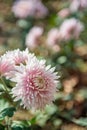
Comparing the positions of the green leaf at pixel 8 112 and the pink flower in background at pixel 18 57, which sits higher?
the pink flower in background at pixel 18 57

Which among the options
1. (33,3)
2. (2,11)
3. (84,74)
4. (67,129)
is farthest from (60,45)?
(2,11)

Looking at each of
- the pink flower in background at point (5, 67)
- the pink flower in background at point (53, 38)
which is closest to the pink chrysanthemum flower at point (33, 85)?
the pink flower in background at point (5, 67)

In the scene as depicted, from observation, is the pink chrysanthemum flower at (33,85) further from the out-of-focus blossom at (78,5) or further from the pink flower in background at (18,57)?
the out-of-focus blossom at (78,5)

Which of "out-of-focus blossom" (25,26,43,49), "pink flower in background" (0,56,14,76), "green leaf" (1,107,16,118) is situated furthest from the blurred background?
"pink flower in background" (0,56,14,76)

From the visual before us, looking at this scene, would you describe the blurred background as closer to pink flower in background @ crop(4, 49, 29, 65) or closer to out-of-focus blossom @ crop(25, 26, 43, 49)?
out-of-focus blossom @ crop(25, 26, 43, 49)

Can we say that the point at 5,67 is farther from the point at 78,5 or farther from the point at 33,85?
the point at 78,5
